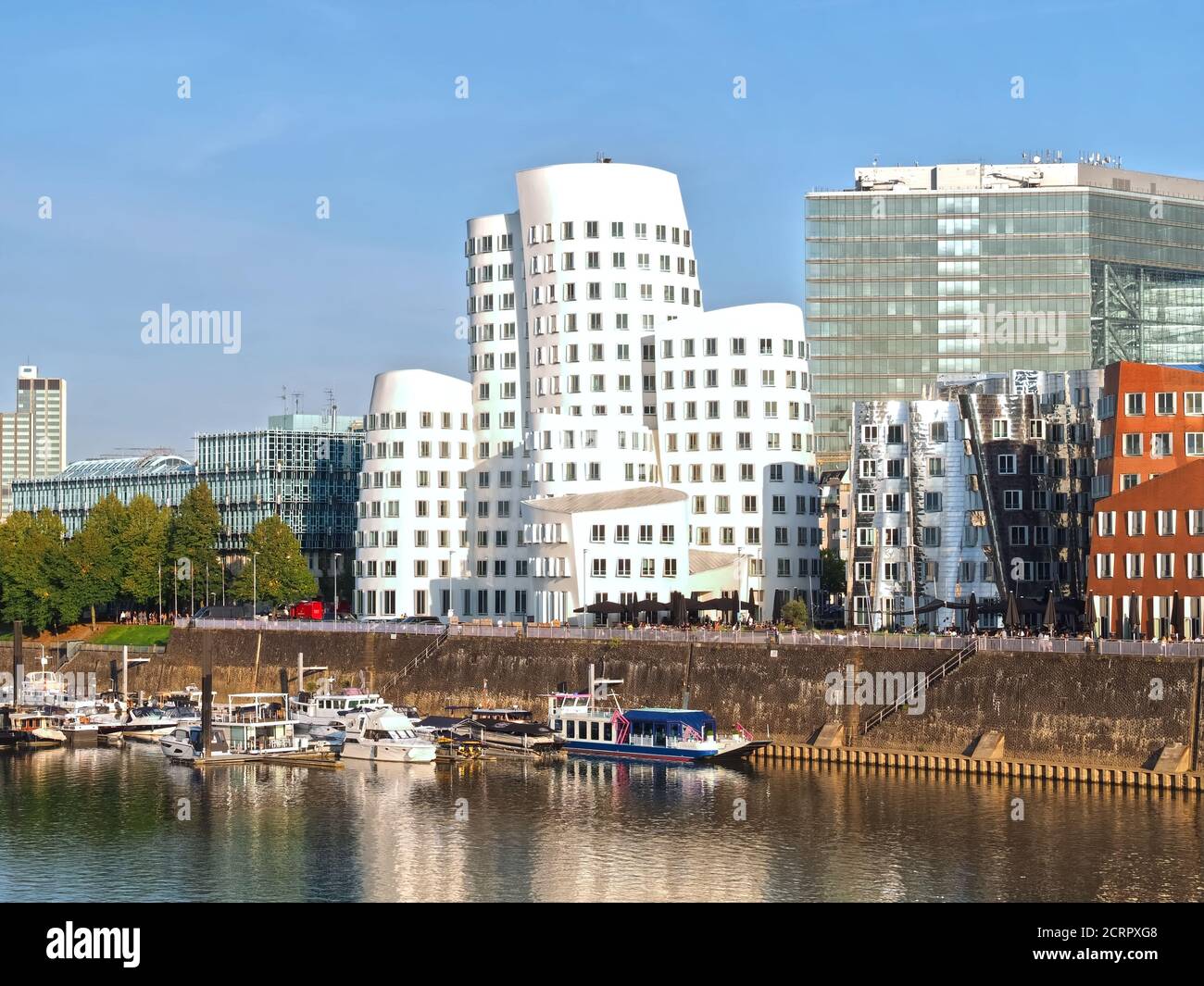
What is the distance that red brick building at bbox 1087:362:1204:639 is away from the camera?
415 ft

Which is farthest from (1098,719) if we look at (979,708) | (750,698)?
(750,698)

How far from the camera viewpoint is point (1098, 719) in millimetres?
115062

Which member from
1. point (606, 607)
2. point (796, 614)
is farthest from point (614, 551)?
point (796, 614)

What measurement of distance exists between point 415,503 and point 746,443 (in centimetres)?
3686

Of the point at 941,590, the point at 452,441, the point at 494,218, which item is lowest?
the point at 941,590

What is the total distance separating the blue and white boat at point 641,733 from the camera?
13138cm

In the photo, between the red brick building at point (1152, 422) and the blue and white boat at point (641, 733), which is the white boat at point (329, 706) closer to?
the blue and white boat at point (641, 733)

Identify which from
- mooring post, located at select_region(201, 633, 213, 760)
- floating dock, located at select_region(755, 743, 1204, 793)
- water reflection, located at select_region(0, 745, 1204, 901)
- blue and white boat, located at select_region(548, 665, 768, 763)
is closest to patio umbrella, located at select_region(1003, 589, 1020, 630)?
floating dock, located at select_region(755, 743, 1204, 793)

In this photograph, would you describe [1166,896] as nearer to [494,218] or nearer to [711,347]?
[711,347]

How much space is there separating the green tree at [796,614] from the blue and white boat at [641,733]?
25.5m

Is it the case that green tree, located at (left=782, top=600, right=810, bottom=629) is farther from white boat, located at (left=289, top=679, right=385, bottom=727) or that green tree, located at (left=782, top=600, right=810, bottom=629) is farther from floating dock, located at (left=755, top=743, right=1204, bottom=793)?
white boat, located at (left=289, top=679, right=385, bottom=727)

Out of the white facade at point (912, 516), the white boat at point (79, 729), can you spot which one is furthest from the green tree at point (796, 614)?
the white boat at point (79, 729)
